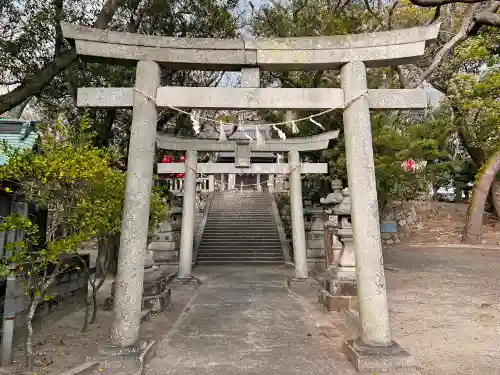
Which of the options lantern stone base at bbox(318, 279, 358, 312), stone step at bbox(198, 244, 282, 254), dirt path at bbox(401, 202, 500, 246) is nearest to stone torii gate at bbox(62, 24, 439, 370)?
lantern stone base at bbox(318, 279, 358, 312)

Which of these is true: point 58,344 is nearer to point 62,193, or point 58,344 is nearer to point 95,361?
point 95,361

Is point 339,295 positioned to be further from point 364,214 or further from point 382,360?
point 364,214

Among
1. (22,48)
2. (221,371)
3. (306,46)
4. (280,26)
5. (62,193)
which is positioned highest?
(280,26)

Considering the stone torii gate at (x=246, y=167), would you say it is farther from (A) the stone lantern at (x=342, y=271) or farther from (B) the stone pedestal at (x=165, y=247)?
(B) the stone pedestal at (x=165, y=247)

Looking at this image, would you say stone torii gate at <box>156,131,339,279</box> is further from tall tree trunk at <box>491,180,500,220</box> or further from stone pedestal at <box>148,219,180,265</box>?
tall tree trunk at <box>491,180,500,220</box>

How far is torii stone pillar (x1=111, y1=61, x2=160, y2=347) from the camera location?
434cm

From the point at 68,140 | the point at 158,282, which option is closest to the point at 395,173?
the point at 158,282

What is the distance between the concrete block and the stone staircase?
10.5m

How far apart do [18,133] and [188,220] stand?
4836 millimetres

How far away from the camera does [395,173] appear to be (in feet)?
47.3

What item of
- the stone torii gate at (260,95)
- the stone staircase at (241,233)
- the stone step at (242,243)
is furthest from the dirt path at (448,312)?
the stone staircase at (241,233)

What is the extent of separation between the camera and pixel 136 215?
448cm

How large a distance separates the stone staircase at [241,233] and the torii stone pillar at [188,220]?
4466mm

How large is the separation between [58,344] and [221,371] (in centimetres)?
268
